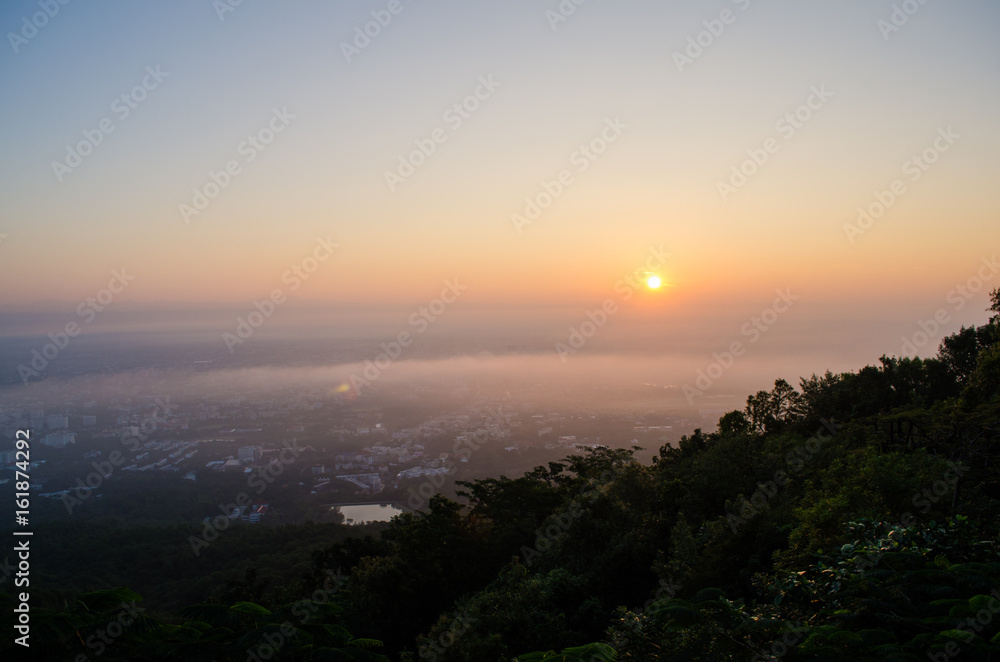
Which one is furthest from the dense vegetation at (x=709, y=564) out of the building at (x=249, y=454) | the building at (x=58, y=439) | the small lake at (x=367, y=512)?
the building at (x=58, y=439)

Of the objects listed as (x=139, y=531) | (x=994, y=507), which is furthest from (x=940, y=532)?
(x=139, y=531)

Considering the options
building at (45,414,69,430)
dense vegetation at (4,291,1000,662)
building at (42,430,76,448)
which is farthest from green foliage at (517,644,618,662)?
building at (45,414,69,430)

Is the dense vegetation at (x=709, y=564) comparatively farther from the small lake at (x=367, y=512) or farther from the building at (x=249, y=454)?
the building at (x=249, y=454)

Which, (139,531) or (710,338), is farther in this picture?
(710,338)

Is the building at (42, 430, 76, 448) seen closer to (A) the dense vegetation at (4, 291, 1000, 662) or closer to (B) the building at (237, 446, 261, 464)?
(B) the building at (237, 446, 261, 464)

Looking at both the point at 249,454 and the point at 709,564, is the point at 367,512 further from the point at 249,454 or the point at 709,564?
the point at 709,564

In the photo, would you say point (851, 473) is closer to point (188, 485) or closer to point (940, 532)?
point (940, 532)
